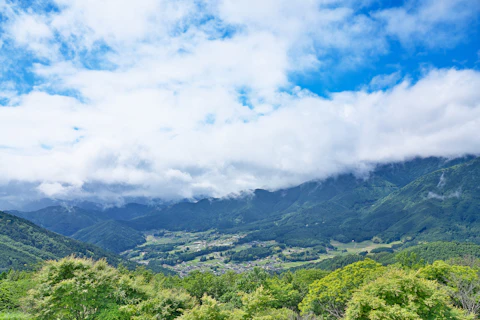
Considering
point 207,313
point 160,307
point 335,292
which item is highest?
point 207,313

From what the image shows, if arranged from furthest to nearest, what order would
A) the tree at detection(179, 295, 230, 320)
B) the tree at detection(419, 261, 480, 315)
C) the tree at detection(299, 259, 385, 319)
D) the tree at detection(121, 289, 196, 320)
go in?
the tree at detection(299, 259, 385, 319) → the tree at detection(419, 261, 480, 315) → the tree at detection(121, 289, 196, 320) → the tree at detection(179, 295, 230, 320)

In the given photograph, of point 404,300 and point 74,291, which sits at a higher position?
point 74,291

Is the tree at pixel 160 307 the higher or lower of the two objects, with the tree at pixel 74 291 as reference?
lower

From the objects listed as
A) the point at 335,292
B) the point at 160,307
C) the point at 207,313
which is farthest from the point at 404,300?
the point at 160,307

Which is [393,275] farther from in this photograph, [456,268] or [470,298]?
[456,268]

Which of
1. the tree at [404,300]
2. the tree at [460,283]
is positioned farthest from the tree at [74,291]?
the tree at [460,283]

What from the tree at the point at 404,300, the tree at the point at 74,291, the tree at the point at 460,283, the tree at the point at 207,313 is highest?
the tree at the point at 74,291

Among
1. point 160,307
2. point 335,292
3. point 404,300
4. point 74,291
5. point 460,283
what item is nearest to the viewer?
point 74,291

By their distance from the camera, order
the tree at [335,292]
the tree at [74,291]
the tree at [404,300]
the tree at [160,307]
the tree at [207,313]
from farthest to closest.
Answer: the tree at [335,292] < the tree at [160,307] < the tree at [404,300] < the tree at [74,291] < the tree at [207,313]

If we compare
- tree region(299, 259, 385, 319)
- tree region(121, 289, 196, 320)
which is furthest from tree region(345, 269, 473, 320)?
tree region(121, 289, 196, 320)

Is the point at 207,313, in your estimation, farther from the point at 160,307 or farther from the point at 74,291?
the point at 74,291

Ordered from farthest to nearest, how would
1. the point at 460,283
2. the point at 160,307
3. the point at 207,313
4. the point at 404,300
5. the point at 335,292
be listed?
the point at 460,283, the point at 335,292, the point at 160,307, the point at 404,300, the point at 207,313

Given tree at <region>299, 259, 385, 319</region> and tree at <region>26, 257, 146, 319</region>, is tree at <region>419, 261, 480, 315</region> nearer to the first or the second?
tree at <region>299, 259, 385, 319</region>

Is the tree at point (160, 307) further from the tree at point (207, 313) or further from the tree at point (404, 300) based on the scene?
the tree at point (404, 300)
